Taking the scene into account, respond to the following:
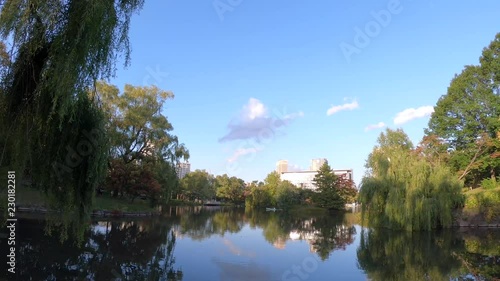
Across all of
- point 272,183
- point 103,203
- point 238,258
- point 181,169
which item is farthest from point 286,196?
point 238,258

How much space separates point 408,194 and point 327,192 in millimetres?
28758

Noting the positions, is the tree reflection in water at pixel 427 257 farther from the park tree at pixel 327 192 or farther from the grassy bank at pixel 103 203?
the park tree at pixel 327 192

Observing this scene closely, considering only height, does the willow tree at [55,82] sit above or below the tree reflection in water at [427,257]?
above

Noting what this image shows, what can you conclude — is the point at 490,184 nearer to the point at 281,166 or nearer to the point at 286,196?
the point at 286,196

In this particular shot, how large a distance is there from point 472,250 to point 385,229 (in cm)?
679

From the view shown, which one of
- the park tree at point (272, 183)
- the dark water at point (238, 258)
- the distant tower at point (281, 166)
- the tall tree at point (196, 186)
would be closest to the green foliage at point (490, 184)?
the dark water at point (238, 258)

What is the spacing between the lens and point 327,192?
156ft

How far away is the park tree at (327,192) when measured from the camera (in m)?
47.1

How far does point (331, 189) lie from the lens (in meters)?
47.6

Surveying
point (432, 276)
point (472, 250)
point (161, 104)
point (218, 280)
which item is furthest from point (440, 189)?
point (161, 104)

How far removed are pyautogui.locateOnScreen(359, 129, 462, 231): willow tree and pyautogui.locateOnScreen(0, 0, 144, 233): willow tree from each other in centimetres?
1718

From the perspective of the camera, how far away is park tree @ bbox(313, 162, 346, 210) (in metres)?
47.1

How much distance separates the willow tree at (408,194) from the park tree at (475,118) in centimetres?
685

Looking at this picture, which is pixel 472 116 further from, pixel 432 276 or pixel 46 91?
pixel 46 91
